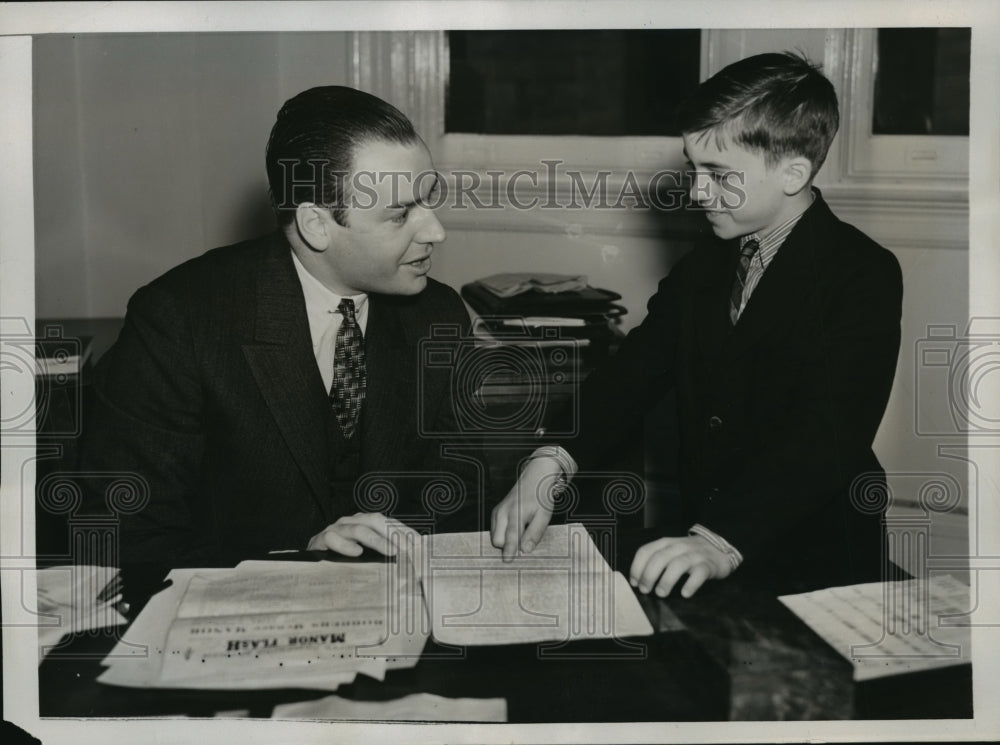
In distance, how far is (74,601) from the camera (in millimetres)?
1449

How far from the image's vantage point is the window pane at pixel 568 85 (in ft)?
7.69

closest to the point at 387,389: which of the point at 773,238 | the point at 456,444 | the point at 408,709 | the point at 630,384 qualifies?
the point at 456,444

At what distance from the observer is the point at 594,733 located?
139 centimetres

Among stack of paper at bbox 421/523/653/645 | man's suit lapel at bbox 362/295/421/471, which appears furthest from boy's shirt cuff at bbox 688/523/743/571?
man's suit lapel at bbox 362/295/421/471

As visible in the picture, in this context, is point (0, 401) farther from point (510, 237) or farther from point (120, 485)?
point (510, 237)

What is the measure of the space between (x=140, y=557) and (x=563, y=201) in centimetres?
126

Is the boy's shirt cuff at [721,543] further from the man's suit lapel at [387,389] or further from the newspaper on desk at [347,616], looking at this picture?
the man's suit lapel at [387,389]

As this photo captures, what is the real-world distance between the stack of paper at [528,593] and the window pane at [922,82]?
3.47 ft

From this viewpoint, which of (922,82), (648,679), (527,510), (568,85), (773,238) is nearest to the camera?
(648,679)

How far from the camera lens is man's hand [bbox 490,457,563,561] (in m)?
1.49

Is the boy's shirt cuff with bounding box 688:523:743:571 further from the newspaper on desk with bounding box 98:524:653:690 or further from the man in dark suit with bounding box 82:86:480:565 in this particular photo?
the man in dark suit with bounding box 82:86:480:565

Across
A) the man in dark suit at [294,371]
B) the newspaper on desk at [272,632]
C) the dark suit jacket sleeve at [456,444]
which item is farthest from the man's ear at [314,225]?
the newspaper on desk at [272,632]

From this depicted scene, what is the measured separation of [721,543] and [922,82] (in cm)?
114

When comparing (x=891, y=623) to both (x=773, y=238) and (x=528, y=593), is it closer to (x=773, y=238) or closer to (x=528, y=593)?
(x=528, y=593)
